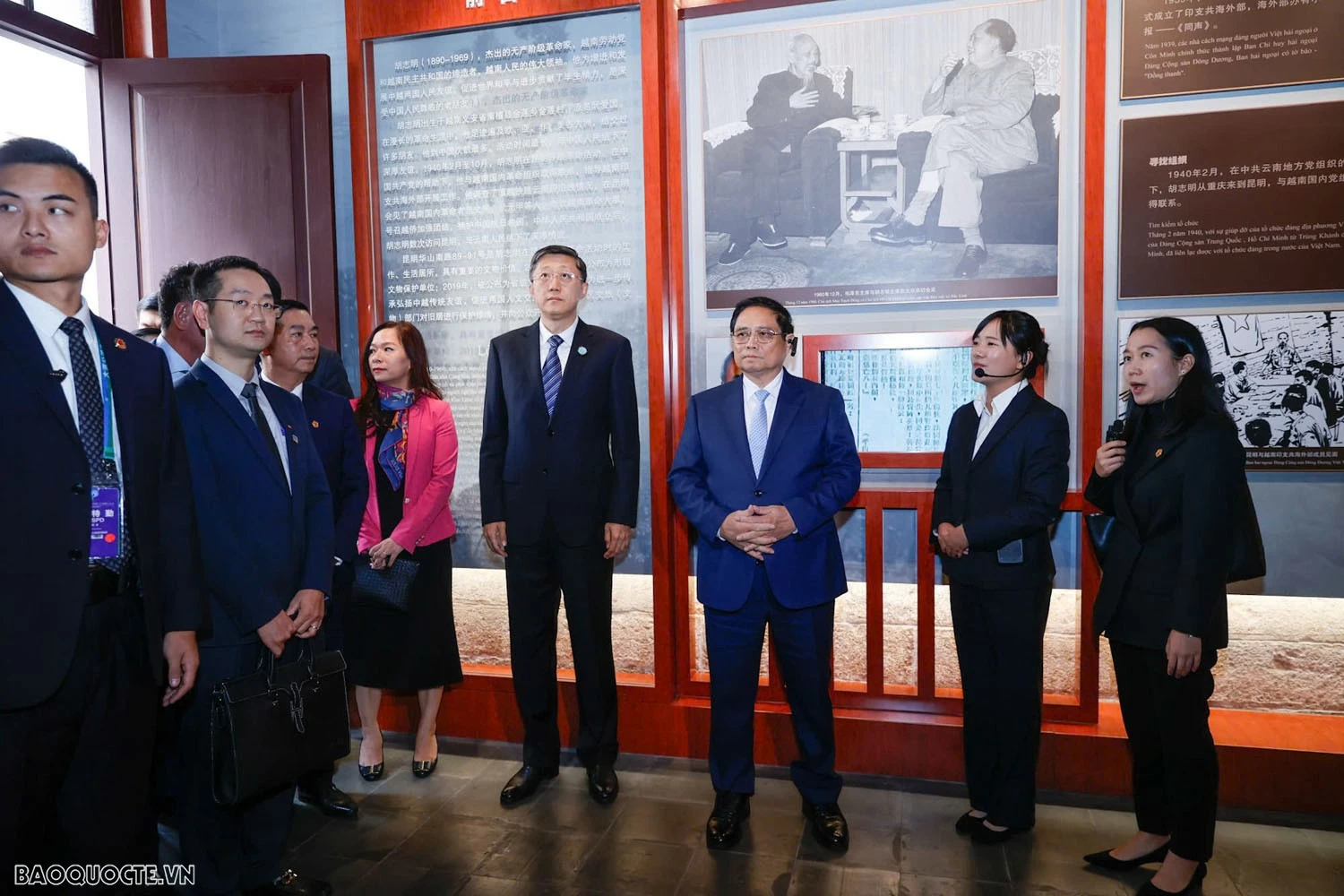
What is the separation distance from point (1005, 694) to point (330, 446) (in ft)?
7.67

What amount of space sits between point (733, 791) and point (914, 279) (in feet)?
6.38

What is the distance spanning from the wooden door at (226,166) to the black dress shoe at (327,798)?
178 cm

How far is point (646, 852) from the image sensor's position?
249cm

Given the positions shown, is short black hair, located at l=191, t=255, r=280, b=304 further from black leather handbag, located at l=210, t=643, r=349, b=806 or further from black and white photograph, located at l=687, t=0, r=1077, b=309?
black and white photograph, located at l=687, t=0, r=1077, b=309

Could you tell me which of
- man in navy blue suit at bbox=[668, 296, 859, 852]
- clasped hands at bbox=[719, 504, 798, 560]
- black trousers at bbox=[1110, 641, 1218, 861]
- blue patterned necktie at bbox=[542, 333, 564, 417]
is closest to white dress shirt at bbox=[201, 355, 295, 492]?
blue patterned necktie at bbox=[542, 333, 564, 417]

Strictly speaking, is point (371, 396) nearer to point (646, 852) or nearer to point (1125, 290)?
point (646, 852)

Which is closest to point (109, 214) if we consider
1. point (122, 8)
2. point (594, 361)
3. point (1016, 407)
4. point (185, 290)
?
point (122, 8)

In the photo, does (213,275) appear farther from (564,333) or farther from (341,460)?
(564,333)

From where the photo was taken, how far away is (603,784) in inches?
112

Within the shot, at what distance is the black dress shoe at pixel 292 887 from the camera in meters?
2.16

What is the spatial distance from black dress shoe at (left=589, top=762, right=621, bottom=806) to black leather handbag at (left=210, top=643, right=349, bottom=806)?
3.20 feet

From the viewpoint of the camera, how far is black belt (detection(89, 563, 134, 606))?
1.66m

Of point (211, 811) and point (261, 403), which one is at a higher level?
point (261, 403)

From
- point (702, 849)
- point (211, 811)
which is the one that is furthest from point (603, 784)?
point (211, 811)
